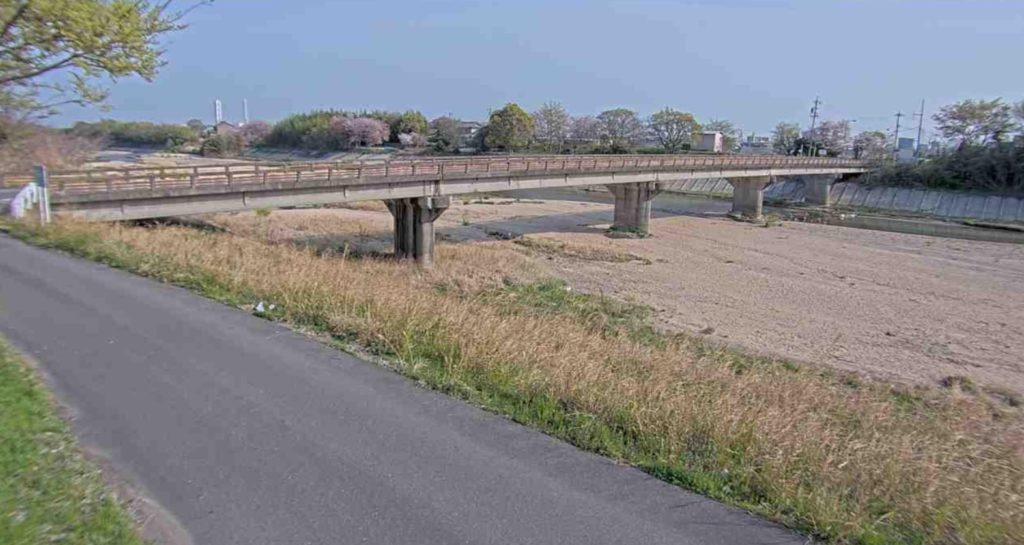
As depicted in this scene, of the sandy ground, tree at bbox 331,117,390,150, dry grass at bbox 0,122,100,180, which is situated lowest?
the sandy ground

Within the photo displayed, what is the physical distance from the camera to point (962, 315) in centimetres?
2508

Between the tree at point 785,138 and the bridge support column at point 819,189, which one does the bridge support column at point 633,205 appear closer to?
the bridge support column at point 819,189

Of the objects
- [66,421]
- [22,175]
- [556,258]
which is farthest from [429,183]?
[66,421]

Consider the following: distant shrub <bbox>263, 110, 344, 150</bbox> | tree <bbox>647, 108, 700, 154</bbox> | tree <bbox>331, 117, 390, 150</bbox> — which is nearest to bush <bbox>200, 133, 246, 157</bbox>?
distant shrub <bbox>263, 110, 344, 150</bbox>

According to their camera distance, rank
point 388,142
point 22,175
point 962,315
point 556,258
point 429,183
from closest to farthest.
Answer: point 962,315, point 22,175, point 429,183, point 556,258, point 388,142

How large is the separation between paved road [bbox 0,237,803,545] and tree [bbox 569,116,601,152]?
122 m

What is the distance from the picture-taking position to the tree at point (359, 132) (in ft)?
396

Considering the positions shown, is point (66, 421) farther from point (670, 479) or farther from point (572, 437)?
point (670, 479)

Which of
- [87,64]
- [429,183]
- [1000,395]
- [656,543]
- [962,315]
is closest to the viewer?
[656,543]

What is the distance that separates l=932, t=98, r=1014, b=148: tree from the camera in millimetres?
74812

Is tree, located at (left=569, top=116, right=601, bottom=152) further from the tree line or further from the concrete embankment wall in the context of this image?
the concrete embankment wall

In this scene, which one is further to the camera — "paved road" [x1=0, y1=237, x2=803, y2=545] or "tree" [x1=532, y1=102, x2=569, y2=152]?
"tree" [x1=532, y1=102, x2=569, y2=152]

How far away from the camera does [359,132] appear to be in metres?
121

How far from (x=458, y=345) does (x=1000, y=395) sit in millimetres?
15341
